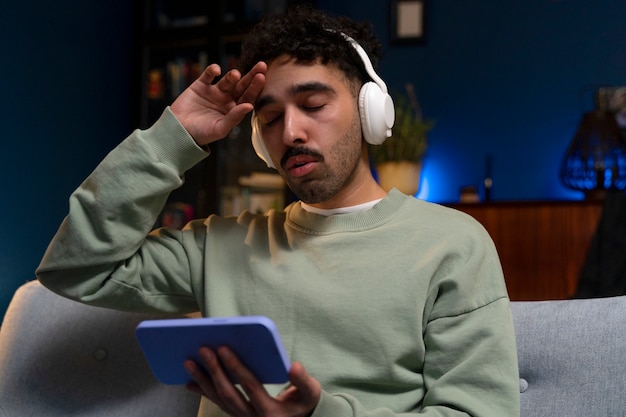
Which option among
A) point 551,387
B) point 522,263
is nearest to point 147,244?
point 551,387

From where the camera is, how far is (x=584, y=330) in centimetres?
114

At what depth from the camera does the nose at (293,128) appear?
1.18 metres

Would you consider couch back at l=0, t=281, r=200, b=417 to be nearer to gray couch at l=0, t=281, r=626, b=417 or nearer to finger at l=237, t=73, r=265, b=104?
gray couch at l=0, t=281, r=626, b=417

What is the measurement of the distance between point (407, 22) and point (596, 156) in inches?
52.0

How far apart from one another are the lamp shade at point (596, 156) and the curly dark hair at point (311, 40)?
212 centimetres

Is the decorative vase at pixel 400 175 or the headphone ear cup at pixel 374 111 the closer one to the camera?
the headphone ear cup at pixel 374 111

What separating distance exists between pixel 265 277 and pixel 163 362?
1.05 ft

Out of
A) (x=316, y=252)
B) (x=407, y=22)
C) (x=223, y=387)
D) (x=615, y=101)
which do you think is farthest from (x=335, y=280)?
(x=407, y=22)

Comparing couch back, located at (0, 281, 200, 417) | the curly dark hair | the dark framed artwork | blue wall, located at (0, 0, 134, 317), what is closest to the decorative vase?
the dark framed artwork

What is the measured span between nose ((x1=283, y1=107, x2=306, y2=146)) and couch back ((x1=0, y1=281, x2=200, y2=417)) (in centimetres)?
48

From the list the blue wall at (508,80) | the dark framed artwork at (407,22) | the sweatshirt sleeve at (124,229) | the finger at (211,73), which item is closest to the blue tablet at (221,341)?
the sweatshirt sleeve at (124,229)

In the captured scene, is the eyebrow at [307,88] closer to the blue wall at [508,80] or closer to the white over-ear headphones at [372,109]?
the white over-ear headphones at [372,109]

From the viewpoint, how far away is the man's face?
1.20 meters

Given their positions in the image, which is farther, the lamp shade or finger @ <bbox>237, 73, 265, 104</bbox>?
the lamp shade
